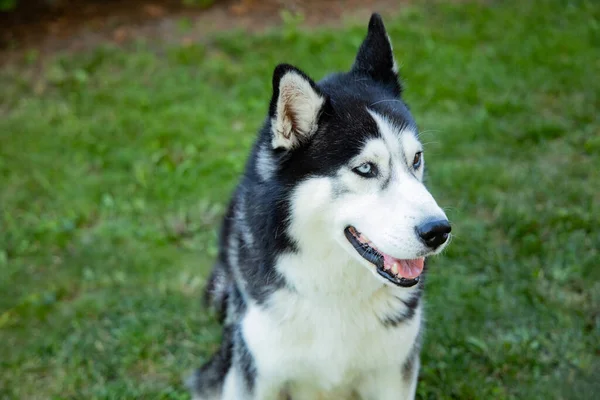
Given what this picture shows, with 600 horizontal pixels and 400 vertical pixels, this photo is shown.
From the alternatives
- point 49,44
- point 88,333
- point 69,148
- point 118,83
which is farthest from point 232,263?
point 49,44

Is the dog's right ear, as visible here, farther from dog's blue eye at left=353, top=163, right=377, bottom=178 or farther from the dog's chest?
the dog's chest

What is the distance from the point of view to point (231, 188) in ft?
16.9

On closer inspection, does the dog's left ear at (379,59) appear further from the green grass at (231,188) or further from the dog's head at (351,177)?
the green grass at (231,188)

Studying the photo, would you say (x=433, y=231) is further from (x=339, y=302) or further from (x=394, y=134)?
(x=339, y=302)

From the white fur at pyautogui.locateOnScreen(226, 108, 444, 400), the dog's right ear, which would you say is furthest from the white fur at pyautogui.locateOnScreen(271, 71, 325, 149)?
the white fur at pyautogui.locateOnScreen(226, 108, 444, 400)

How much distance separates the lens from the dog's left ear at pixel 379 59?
9.42ft

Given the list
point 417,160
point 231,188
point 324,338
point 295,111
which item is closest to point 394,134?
point 417,160

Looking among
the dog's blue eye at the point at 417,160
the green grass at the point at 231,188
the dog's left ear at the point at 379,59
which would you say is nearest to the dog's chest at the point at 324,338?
the dog's blue eye at the point at 417,160

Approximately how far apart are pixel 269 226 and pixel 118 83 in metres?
4.50

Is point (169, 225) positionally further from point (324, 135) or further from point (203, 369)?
point (324, 135)

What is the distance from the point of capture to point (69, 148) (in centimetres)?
575

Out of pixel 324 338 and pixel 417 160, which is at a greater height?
pixel 417 160

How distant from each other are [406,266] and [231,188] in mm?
2803

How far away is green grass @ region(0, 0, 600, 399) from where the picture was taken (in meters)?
3.64
